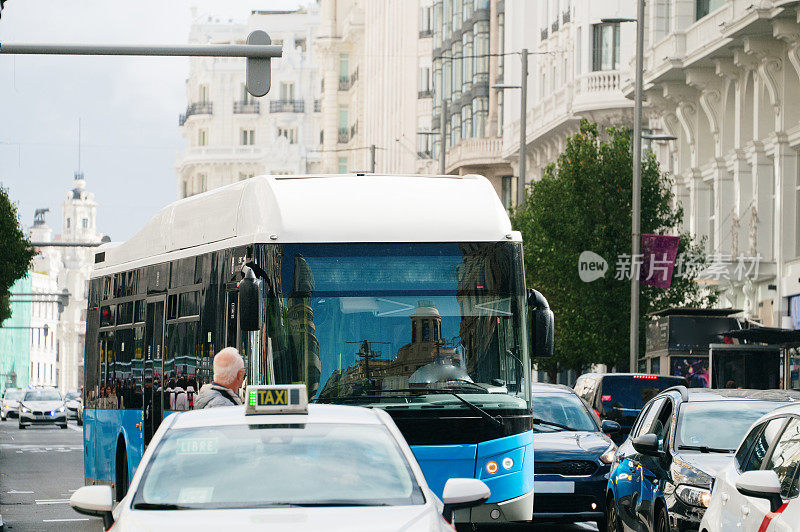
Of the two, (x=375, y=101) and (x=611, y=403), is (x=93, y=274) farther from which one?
(x=375, y=101)

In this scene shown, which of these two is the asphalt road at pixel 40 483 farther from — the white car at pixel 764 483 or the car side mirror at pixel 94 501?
the car side mirror at pixel 94 501

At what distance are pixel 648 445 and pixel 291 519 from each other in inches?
246

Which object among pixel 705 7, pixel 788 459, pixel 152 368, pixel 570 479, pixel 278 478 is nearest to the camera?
pixel 278 478

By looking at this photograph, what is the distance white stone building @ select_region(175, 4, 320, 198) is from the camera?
16425cm

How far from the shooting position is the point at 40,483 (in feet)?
90.0

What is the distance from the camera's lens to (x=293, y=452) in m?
8.20

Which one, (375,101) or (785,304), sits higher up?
(375,101)

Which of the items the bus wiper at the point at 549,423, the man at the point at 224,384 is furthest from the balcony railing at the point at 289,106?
the man at the point at 224,384

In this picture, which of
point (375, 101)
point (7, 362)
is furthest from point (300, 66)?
point (375, 101)

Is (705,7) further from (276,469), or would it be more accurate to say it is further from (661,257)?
(276,469)

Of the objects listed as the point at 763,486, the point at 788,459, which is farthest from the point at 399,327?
the point at 763,486

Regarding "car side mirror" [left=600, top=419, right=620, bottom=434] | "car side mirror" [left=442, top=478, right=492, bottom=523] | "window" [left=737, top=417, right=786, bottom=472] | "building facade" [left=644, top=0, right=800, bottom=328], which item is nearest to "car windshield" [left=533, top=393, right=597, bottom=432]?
"car side mirror" [left=600, top=419, right=620, bottom=434]

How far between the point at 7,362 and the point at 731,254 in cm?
15529

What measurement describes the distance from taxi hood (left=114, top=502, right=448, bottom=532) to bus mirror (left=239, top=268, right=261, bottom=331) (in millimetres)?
5401
